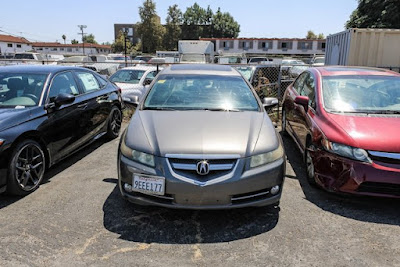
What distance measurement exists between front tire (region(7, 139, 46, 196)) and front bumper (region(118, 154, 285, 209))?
1.34 metres

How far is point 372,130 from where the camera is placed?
3.68 metres

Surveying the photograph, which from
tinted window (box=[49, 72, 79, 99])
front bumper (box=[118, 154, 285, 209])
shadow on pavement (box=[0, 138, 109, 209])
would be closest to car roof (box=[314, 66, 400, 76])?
front bumper (box=[118, 154, 285, 209])

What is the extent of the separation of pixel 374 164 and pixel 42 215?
11.4 feet

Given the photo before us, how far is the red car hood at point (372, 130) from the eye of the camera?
3.45 meters

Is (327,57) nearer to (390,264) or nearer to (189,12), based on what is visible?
(390,264)

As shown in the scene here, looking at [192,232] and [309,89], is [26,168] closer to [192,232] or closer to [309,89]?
[192,232]

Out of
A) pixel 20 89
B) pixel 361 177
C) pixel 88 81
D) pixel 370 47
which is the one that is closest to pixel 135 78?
pixel 88 81

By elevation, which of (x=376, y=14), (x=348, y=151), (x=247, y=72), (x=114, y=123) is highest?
(x=376, y=14)

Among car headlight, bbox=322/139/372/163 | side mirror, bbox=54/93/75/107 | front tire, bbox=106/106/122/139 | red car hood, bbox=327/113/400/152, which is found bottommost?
front tire, bbox=106/106/122/139

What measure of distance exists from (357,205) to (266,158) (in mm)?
1427

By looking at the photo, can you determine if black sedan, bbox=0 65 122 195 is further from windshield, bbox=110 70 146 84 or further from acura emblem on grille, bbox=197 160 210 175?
windshield, bbox=110 70 146 84

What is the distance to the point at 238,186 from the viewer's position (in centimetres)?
296

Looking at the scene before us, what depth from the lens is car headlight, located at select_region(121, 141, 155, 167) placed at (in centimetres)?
305

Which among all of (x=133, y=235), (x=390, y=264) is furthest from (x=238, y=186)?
(x=390, y=264)
